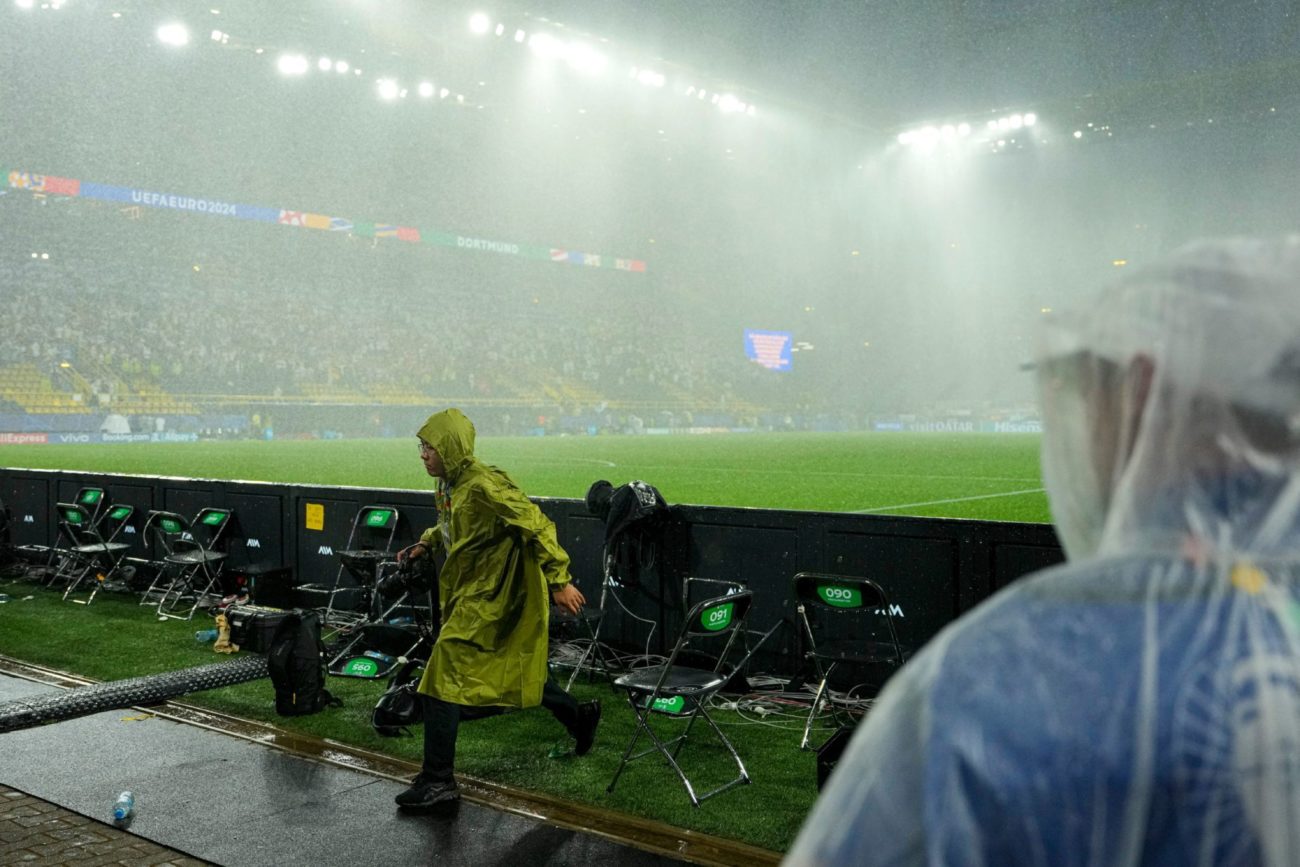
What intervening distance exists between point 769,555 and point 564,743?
199 centimetres

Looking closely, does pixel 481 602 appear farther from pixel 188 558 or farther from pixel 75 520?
pixel 75 520

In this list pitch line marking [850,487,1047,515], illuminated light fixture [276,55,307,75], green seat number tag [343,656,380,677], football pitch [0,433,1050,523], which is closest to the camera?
green seat number tag [343,656,380,677]

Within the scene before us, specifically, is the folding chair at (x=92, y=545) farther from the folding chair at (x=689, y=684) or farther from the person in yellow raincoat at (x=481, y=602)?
the folding chair at (x=689, y=684)

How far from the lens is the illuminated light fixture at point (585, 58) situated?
37.7m

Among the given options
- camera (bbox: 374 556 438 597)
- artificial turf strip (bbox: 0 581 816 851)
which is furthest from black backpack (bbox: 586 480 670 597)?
camera (bbox: 374 556 438 597)

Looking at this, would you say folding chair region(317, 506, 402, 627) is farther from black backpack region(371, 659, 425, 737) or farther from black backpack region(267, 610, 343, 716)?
black backpack region(371, 659, 425, 737)

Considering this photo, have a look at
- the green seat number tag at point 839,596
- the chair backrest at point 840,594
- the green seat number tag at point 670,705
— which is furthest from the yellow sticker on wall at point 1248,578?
the green seat number tag at point 839,596

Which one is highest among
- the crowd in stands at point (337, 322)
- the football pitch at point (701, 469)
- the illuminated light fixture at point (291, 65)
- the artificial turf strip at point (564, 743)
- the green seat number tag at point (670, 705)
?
the illuminated light fixture at point (291, 65)

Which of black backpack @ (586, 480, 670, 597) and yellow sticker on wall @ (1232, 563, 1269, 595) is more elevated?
yellow sticker on wall @ (1232, 563, 1269, 595)

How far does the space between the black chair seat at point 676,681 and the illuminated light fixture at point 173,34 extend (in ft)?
120

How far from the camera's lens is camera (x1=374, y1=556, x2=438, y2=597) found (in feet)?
19.0

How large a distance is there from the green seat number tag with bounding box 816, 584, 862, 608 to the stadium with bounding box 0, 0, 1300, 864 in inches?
9.4

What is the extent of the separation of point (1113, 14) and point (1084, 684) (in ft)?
140

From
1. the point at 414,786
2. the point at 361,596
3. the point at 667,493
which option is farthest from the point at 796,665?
the point at 667,493
